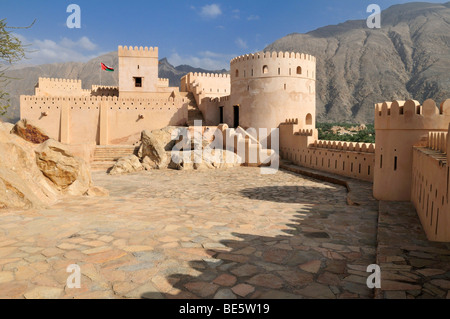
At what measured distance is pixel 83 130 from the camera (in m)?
23.2

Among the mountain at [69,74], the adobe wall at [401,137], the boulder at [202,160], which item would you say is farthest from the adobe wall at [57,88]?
the mountain at [69,74]

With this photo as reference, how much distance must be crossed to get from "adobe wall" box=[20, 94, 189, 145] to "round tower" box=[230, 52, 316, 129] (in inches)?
255

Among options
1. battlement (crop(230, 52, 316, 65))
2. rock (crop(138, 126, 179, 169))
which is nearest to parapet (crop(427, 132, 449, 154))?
rock (crop(138, 126, 179, 169))

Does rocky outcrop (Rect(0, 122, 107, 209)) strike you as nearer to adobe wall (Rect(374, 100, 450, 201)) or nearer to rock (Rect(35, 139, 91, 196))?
rock (Rect(35, 139, 91, 196))

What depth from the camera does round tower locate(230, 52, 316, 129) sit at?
→ 20.4 m

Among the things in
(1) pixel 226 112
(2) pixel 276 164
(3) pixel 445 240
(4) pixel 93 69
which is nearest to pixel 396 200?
(3) pixel 445 240

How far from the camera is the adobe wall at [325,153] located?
12.1 metres

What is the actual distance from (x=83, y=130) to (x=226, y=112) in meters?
10.3

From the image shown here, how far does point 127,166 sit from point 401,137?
1181 centimetres

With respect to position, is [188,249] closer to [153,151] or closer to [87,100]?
[153,151]

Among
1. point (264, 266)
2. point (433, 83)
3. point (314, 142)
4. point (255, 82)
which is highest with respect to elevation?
point (433, 83)

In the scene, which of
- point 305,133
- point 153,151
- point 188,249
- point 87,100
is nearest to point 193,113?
point 87,100

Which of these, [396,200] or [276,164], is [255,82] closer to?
[276,164]

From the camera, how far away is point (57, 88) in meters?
32.8
